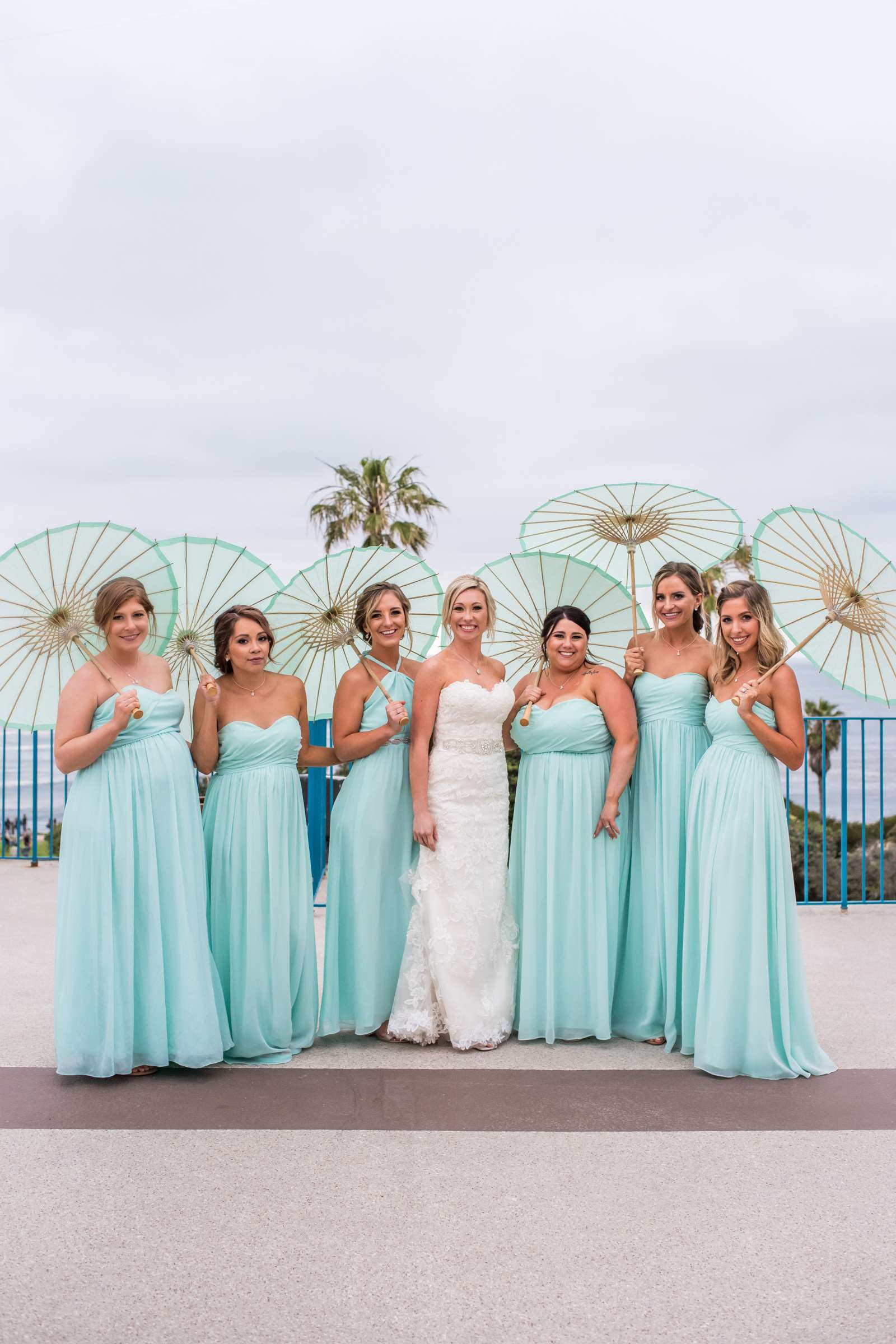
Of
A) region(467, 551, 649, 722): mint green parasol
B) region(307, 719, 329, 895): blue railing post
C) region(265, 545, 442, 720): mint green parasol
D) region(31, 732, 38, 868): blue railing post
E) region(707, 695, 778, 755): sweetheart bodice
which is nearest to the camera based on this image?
region(707, 695, 778, 755): sweetheart bodice

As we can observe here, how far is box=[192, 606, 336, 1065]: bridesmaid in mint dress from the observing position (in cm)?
427

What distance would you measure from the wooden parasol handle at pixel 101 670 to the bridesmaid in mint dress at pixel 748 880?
2274 millimetres

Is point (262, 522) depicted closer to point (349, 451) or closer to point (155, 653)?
point (349, 451)

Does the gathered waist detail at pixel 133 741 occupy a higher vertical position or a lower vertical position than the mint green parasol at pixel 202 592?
lower

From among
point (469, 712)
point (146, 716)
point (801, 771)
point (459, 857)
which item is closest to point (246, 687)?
point (146, 716)

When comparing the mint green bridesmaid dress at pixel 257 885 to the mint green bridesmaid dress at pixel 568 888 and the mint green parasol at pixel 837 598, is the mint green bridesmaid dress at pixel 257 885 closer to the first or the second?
the mint green bridesmaid dress at pixel 568 888

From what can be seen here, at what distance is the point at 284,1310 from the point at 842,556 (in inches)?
132

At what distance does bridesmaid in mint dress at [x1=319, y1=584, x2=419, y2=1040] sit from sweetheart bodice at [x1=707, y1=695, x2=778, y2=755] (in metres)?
1.33

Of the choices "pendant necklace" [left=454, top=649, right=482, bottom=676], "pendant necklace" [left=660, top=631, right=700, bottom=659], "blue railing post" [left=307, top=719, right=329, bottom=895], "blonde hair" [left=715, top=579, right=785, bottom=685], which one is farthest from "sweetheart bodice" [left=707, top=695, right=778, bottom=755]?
"blue railing post" [left=307, top=719, right=329, bottom=895]

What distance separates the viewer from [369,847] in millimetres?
4480

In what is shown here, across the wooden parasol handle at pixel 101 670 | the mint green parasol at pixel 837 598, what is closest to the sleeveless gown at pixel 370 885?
the wooden parasol handle at pixel 101 670

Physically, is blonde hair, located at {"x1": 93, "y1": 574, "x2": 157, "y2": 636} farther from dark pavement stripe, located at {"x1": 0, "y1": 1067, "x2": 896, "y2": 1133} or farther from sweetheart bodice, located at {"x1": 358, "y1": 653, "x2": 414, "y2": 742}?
dark pavement stripe, located at {"x1": 0, "y1": 1067, "x2": 896, "y2": 1133}

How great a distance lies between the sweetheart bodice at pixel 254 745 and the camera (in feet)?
14.1

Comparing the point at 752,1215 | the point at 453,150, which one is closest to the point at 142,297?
the point at 453,150
